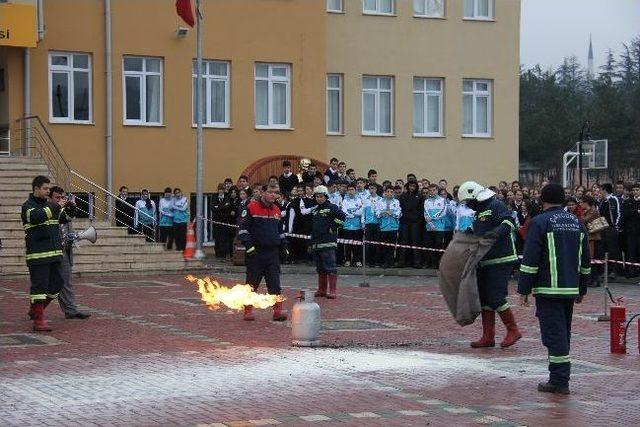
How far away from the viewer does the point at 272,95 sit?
115ft

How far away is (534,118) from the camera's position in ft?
250

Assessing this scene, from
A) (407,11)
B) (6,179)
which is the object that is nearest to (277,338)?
(6,179)

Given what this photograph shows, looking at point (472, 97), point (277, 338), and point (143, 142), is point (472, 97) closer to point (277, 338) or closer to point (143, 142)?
point (143, 142)

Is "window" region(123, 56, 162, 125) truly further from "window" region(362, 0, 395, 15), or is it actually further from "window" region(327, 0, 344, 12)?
"window" region(362, 0, 395, 15)

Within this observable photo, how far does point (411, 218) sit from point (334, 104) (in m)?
10.6

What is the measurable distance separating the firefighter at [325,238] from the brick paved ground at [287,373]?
2266 mm

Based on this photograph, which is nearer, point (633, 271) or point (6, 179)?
point (633, 271)

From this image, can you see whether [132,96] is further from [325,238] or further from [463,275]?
[463,275]

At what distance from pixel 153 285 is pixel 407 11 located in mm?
17283

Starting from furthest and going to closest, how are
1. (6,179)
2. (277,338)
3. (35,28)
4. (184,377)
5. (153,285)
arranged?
(35,28) < (6,179) < (153,285) < (277,338) < (184,377)

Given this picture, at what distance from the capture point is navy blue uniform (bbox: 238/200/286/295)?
17938mm

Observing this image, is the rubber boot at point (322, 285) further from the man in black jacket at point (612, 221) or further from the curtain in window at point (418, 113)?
the curtain in window at point (418, 113)

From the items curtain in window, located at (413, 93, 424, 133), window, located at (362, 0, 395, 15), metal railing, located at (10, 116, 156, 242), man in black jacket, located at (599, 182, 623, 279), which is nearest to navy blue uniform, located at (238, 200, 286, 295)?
man in black jacket, located at (599, 182, 623, 279)

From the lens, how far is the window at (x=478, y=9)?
3984 cm
